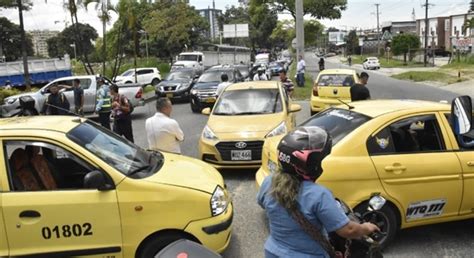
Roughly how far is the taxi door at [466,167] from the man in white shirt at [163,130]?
3351 mm

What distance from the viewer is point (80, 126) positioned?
15.8 feet

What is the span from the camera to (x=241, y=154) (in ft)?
26.1

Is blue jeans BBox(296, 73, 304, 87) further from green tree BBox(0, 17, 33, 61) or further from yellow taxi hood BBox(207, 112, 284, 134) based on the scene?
green tree BBox(0, 17, 33, 61)

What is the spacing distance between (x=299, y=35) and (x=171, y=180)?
2329cm

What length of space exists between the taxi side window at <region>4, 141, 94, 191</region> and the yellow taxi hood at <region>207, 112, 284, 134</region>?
365 centimetres

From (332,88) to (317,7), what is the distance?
27.9 metres

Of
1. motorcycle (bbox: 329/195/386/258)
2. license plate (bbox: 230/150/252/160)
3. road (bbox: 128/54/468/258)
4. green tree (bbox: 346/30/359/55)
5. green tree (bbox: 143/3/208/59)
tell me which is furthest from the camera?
green tree (bbox: 346/30/359/55)

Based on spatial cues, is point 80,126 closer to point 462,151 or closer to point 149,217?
point 149,217

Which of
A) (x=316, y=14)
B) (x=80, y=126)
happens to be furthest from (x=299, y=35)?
(x=80, y=126)

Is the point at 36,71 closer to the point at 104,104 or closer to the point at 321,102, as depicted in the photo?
the point at 104,104

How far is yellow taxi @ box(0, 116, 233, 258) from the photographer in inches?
163

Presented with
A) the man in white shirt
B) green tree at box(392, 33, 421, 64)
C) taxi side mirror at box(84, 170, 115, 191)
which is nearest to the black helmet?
taxi side mirror at box(84, 170, 115, 191)

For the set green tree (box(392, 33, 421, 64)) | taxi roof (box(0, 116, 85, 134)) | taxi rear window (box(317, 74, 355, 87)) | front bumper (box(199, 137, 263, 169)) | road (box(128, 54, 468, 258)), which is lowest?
road (box(128, 54, 468, 258))

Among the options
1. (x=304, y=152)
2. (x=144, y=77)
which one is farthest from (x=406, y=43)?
(x=304, y=152)
